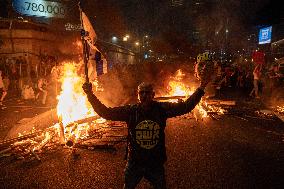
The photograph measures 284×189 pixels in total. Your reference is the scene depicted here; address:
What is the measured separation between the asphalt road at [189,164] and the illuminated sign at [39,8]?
795 centimetres

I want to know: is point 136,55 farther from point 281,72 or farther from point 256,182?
point 256,182

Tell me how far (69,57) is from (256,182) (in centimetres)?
1822

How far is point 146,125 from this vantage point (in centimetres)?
346

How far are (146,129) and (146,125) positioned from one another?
52mm

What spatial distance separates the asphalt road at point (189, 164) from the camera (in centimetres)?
546

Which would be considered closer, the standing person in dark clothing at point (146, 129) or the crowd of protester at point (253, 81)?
the standing person in dark clothing at point (146, 129)

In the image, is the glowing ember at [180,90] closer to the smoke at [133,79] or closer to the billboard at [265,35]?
the smoke at [133,79]

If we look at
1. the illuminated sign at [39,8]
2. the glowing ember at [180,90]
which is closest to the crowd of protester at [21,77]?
the illuminated sign at [39,8]

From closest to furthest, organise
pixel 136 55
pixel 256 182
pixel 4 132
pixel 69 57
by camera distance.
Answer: pixel 256 182 < pixel 4 132 < pixel 69 57 < pixel 136 55

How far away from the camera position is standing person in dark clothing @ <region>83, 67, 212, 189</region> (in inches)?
136

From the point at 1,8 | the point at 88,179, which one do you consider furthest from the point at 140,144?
the point at 1,8

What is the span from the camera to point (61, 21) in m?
24.2

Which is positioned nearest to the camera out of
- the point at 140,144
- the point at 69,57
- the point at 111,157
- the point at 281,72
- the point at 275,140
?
the point at 140,144

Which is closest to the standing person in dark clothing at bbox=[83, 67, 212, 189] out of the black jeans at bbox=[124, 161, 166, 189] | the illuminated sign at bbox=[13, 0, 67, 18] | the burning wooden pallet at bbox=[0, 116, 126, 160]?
the black jeans at bbox=[124, 161, 166, 189]
